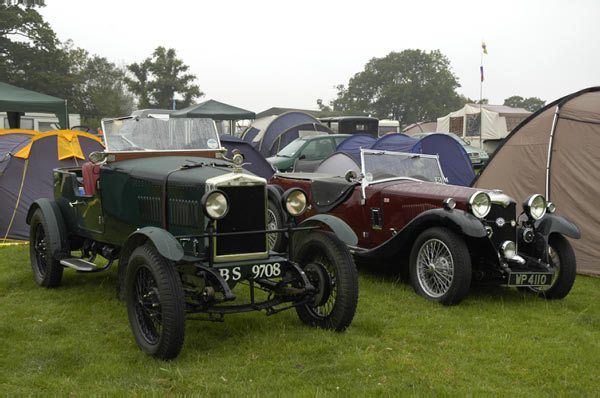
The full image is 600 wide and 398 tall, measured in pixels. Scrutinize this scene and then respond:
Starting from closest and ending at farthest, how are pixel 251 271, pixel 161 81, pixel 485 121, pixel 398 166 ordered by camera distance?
pixel 251 271 → pixel 398 166 → pixel 485 121 → pixel 161 81

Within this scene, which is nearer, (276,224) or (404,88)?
(276,224)

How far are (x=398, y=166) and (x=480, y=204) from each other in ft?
5.98

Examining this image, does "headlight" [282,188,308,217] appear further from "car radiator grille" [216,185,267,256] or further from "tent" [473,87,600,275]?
"tent" [473,87,600,275]

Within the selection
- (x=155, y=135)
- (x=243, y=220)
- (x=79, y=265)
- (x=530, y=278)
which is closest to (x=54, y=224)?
(x=79, y=265)

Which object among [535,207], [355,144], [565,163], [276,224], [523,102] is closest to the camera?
[535,207]

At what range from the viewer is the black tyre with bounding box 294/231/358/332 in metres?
4.62

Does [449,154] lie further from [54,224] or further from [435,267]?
[54,224]

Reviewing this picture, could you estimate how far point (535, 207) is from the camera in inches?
241

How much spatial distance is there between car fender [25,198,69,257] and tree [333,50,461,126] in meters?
63.8

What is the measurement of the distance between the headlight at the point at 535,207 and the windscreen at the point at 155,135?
3.51m

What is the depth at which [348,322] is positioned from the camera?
4.68m

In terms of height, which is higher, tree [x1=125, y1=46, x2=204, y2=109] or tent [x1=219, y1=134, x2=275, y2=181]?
tree [x1=125, y1=46, x2=204, y2=109]

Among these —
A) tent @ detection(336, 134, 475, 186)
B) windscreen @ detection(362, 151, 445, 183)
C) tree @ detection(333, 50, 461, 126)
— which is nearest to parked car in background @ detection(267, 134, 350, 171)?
tent @ detection(336, 134, 475, 186)

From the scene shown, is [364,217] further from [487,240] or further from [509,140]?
[509,140]
